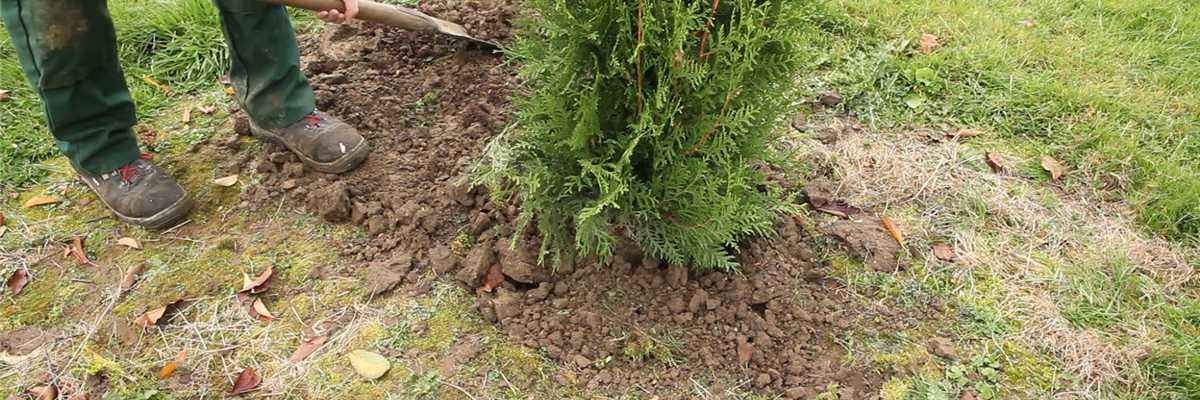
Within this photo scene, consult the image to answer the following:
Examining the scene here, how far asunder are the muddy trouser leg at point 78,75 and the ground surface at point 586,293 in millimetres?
325

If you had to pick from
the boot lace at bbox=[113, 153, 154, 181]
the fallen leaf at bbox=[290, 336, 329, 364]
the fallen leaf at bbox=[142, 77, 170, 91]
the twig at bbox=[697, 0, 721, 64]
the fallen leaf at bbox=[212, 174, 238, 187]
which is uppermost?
the twig at bbox=[697, 0, 721, 64]

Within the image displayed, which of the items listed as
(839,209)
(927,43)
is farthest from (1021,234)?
(927,43)

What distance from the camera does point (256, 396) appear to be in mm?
2480

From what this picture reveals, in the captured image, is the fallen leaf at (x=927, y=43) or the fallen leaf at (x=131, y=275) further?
the fallen leaf at (x=927, y=43)

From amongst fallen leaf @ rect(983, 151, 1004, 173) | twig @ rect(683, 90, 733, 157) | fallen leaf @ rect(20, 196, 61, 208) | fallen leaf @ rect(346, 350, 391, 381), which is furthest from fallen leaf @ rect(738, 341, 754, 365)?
fallen leaf @ rect(20, 196, 61, 208)

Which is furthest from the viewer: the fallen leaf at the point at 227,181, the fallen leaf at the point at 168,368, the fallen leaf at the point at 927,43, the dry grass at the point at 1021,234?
the fallen leaf at the point at 927,43

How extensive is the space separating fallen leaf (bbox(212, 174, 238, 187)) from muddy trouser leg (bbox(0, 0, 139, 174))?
0.35 m

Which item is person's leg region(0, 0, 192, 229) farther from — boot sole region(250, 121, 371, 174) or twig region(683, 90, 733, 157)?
twig region(683, 90, 733, 157)

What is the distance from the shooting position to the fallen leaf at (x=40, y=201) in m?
3.34

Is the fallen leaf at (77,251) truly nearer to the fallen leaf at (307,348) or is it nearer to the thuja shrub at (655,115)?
the fallen leaf at (307,348)

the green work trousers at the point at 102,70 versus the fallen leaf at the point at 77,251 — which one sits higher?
the green work trousers at the point at 102,70

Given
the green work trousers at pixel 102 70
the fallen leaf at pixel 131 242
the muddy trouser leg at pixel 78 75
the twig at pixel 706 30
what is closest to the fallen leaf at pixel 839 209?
the twig at pixel 706 30

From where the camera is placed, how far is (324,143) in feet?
10.8

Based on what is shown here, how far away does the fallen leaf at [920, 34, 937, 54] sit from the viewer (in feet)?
14.3
